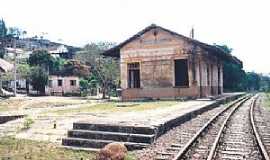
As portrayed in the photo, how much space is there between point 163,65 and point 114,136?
18.7 meters

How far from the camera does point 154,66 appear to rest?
27844 mm

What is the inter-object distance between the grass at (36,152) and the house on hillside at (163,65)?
18.2 meters

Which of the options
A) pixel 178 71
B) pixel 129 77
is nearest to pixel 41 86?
pixel 129 77

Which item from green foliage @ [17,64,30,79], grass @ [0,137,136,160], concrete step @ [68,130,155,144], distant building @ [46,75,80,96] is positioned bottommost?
grass @ [0,137,136,160]

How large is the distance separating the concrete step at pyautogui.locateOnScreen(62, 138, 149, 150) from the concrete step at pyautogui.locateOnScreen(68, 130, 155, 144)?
209 millimetres

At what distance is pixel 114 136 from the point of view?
9172mm

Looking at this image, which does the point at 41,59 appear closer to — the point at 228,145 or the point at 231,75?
the point at 231,75

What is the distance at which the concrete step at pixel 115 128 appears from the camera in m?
9.24

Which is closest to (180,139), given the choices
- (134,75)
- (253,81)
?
(134,75)

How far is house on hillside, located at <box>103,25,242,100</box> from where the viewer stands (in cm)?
2673

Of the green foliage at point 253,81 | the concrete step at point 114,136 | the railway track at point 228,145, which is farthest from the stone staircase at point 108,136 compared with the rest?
the green foliage at point 253,81

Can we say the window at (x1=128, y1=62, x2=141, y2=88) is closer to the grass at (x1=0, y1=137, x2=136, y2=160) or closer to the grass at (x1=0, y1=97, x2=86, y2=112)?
the grass at (x1=0, y1=97, x2=86, y2=112)

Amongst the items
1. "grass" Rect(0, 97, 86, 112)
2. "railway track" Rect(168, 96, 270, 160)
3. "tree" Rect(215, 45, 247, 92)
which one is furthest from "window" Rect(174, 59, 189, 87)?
"tree" Rect(215, 45, 247, 92)

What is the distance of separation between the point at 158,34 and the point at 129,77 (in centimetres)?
399
